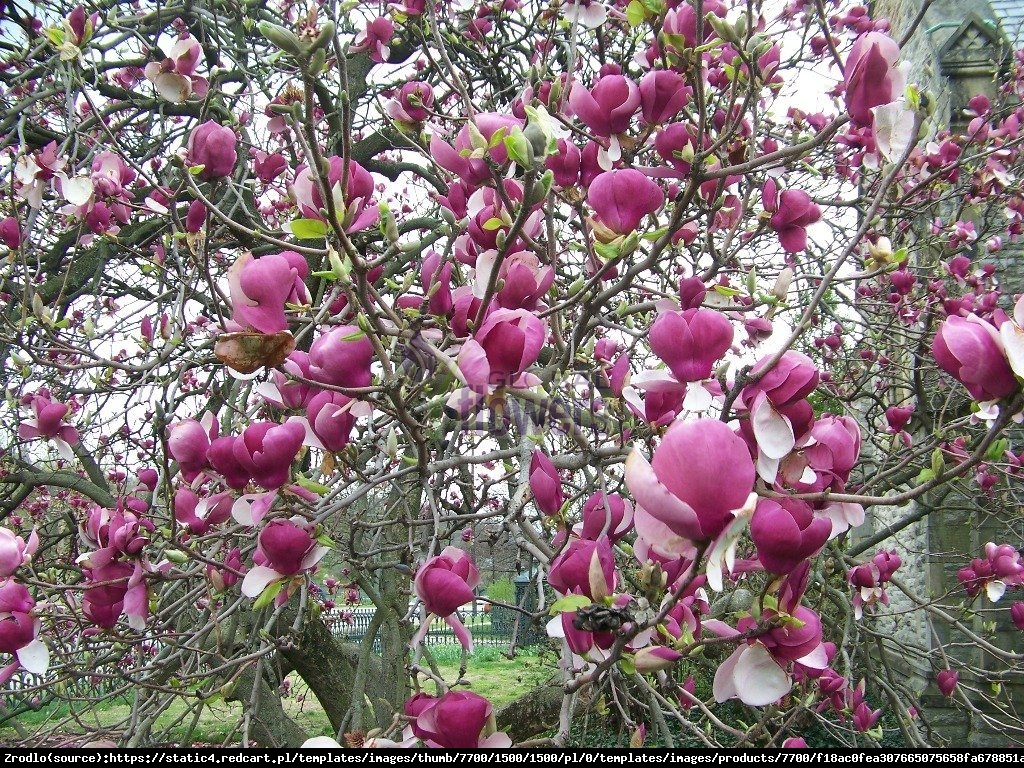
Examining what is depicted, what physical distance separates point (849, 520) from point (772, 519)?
0.62 ft

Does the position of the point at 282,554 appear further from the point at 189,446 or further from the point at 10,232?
the point at 10,232

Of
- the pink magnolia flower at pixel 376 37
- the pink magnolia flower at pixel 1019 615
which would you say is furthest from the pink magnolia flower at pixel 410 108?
the pink magnolia flower at pixel 1019 615

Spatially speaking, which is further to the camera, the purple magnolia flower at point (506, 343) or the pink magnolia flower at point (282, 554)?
the pink magnolia flower at point (282, 554)

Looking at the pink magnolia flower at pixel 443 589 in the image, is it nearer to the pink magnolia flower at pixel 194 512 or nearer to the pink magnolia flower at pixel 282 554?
the pink magnolia flower at pixel 282 554

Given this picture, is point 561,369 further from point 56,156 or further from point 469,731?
point 56,156

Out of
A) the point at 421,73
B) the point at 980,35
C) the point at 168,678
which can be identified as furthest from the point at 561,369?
the point at 980,35

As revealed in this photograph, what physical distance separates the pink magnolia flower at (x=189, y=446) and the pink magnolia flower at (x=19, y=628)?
0.98 ft

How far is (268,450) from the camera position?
33.3 inches

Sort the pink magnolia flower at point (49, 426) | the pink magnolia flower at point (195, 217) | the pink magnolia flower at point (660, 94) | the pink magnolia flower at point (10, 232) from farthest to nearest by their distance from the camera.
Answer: the pink magnolia flower at point (10, 232) < the pink magnolia flower at point (49, 426) < the pink magnolia flower at point (195, 217) < the pink magnolia flower at point (660, 94)

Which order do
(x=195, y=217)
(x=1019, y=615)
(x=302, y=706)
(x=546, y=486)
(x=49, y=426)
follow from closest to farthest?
(x=546, y=486)
(x=195, y=217)
(x=49, y=426)
(x=1019, y=615)
(x=302, y=706)

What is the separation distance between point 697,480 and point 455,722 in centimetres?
39

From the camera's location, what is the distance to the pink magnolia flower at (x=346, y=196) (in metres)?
0.78

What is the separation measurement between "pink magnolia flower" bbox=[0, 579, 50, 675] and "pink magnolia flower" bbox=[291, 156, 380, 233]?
70 cm

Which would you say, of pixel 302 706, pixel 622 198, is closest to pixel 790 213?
pixel 622 198
